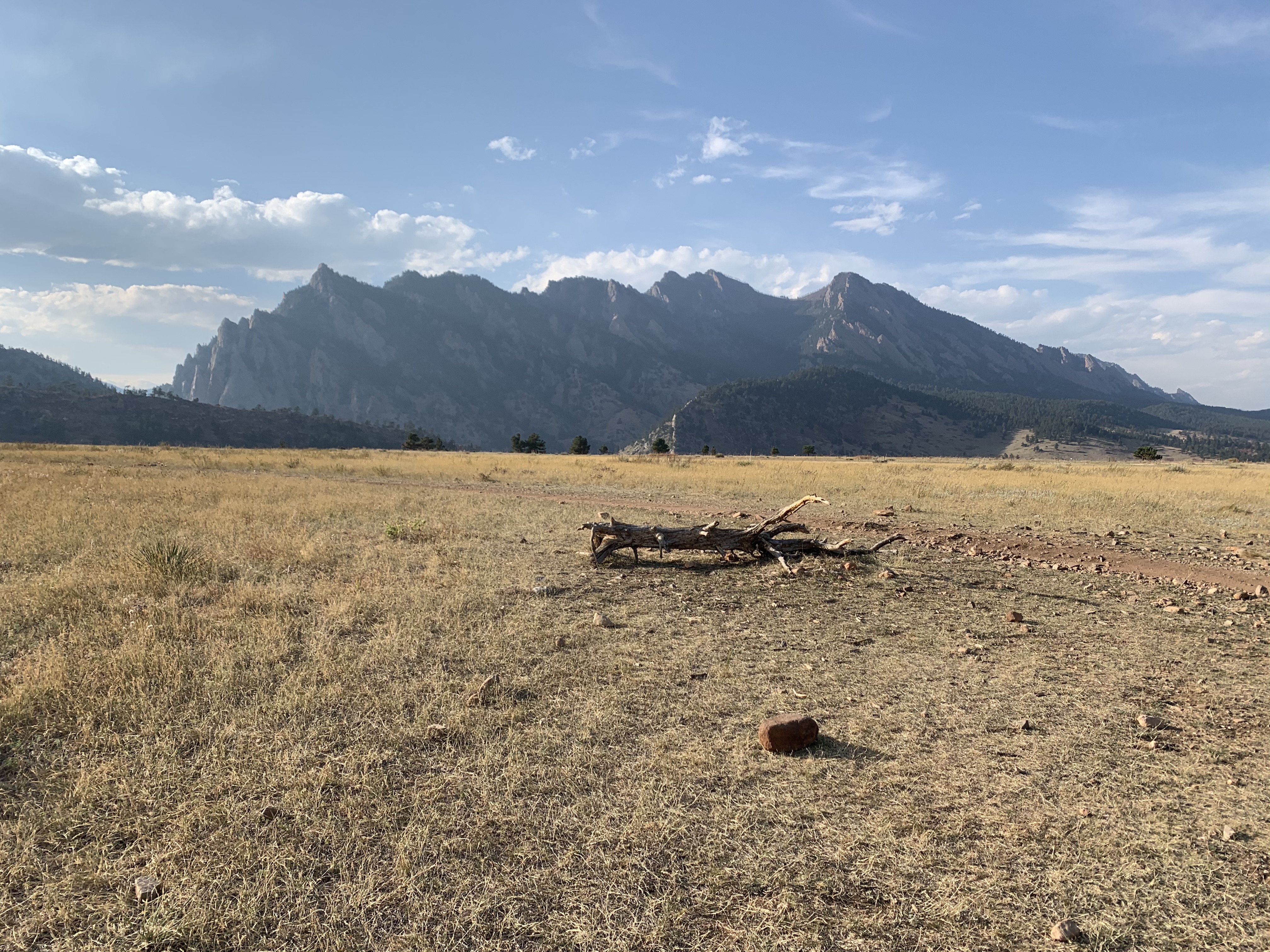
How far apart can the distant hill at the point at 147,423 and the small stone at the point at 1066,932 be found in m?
136

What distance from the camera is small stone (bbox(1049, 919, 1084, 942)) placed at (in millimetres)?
3162

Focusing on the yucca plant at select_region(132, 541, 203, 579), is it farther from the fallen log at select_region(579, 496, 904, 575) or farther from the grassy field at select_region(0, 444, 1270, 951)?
the fallen log at select_region(579, 496, 904, 575)

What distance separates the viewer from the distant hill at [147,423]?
113 meters

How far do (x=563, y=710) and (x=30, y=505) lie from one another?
16793 millimetres

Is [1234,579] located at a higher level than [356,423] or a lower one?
lower

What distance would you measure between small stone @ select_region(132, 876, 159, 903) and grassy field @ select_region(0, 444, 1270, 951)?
5cm

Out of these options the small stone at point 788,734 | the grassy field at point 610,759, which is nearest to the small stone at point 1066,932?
the grassy field at point 610,759

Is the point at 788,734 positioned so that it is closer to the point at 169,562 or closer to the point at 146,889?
the point at 146,889

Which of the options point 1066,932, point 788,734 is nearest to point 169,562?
point 788,734

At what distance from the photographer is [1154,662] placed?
23.5 feet

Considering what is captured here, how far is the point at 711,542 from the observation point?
39.3ft

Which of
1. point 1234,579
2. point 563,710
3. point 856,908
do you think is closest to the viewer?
point 856,908

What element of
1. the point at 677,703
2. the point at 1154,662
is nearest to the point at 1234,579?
the point at 1154,662

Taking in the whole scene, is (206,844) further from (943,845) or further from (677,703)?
(943,845)
